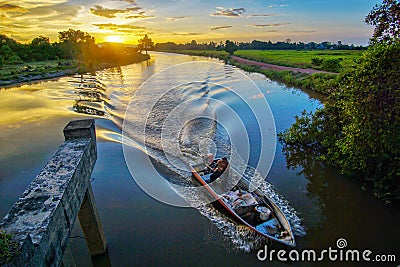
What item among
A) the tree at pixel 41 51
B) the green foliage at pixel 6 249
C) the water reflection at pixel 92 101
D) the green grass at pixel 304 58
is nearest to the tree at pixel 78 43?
the tree at pixel 41 51

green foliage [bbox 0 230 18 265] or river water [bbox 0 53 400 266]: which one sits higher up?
green foliage [bbox 0 230 18 265]

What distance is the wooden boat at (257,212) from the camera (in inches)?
295

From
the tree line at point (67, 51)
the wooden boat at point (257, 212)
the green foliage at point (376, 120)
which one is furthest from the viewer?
the tree line at point (67, 51)

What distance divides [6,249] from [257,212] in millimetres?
6970

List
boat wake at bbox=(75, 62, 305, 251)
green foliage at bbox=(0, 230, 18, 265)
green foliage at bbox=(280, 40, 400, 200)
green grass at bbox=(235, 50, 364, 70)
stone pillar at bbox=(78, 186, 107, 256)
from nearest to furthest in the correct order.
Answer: green foliage at bbox=(0, 230, 18, 265)
stone pillar at bbox=(78, 186, 107, 256)
green foliage at bbox=(280, 40, 400, 200)
boat wake at bbox=(75, 62, 305, 251)
green grass at bbox=(235, 50, 364, 70)

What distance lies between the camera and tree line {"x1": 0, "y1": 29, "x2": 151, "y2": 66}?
6586cm

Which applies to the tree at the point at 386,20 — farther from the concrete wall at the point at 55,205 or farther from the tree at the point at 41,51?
the tree at the point at 41,51

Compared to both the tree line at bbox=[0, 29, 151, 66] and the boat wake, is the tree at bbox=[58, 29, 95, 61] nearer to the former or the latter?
the tree line at bbox=[0, 29, 151, 66]

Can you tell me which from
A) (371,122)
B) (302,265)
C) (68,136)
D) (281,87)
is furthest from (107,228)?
(281,87)

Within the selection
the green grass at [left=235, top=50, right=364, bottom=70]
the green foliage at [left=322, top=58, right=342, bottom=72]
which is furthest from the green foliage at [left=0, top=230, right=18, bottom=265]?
the green foliage at [left=322, top=58, right=342, bottom=72]

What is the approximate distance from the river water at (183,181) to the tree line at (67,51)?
162ft

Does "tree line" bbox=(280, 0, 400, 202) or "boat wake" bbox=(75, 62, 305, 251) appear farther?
"boat wake" bbox=(75, 62, 305, 251)

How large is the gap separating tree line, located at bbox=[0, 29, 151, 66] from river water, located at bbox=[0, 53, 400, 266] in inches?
1943

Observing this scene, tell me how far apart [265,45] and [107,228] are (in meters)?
122
